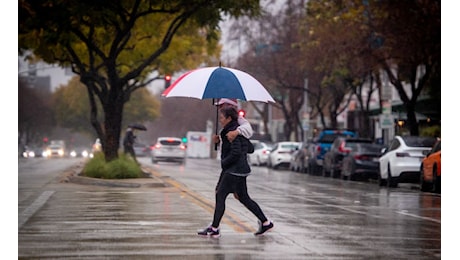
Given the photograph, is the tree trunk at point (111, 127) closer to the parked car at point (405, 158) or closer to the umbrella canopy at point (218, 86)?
the parked car at point (405, 158)

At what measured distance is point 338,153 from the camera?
124 feet

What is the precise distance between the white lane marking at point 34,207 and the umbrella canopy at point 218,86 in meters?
3.39

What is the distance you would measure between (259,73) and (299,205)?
120ft

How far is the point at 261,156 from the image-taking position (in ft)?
186

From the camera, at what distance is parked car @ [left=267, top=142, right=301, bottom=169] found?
166 ft

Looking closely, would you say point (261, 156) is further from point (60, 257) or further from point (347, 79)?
point (60, 257)

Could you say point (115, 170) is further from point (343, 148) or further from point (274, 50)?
point (274, 50)

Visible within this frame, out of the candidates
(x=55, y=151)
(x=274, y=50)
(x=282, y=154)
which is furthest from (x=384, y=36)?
(x=55, y=151)

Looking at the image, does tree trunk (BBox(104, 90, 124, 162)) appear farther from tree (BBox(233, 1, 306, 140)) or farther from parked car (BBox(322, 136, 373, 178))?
tree (BBox(233, 1, 306, 140))

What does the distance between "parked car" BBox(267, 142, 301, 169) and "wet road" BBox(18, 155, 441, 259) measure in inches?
1007

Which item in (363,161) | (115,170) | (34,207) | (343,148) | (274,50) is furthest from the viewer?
(274,50)

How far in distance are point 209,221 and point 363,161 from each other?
19.9 m
